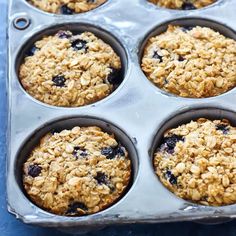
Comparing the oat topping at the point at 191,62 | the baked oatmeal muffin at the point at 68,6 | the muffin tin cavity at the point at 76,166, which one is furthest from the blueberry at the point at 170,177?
the baked oatmeal muffin at the point at 68,6

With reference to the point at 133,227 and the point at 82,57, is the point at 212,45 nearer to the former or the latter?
the point at 82,57

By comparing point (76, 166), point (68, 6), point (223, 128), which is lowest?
point (76, 166)

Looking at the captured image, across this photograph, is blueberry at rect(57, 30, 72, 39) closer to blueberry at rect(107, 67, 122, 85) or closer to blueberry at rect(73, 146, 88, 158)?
blueberry at rect(107, 67, 122, 85)

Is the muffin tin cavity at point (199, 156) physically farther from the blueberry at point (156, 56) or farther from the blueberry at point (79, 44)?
the blueberry at point (79, 44)

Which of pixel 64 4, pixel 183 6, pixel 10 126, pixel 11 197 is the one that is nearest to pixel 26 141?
pixel 10 126

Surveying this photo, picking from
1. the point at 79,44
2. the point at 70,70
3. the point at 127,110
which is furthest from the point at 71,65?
the point at 127,110

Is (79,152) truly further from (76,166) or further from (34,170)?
(34,170)

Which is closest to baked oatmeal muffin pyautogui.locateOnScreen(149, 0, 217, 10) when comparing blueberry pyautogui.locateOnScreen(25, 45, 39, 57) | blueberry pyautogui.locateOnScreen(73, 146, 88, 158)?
blueberry pyautogui.locateOnScreen(25, 45, 39, 57)
